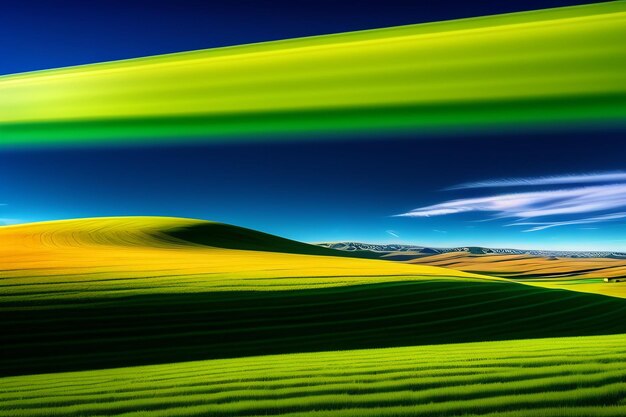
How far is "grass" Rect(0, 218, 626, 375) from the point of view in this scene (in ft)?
44.3

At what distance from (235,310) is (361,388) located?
32.1 feet

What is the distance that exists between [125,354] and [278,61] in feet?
31.0


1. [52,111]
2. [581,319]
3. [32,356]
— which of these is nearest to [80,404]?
[52,111]

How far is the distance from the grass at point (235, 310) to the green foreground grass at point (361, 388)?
374 cm

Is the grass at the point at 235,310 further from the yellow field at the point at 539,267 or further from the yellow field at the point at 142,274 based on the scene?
the yellow field at the point at 539,267

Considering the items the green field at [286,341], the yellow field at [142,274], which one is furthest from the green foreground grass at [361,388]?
the yellow field at [142,274]

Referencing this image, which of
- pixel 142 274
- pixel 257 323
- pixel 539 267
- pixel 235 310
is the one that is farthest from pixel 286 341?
pixel 539 267

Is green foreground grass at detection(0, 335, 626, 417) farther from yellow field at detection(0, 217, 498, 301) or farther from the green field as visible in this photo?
yellow field at detection(0, 217, 498, 301)

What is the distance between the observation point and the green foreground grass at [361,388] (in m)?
5.91

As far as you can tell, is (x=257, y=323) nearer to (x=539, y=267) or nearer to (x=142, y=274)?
(x=142, y=274)

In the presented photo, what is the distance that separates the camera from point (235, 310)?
16.2m

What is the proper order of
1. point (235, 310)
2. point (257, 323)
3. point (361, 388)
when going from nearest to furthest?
Result: point (361, 388), point (257, 323), point (235, 310)

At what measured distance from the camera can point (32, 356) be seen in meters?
12.6

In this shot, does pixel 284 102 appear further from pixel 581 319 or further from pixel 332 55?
pixel 581 319
